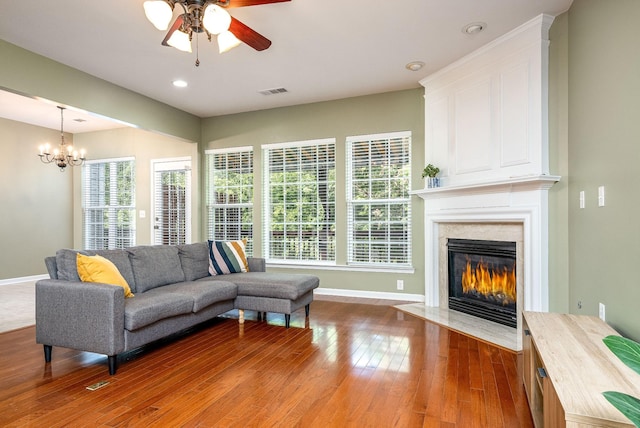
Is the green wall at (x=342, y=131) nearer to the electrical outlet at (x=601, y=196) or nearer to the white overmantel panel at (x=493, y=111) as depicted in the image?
the white overmantel panel at (x=493, y=111)

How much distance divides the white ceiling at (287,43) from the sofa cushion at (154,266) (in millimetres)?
2065

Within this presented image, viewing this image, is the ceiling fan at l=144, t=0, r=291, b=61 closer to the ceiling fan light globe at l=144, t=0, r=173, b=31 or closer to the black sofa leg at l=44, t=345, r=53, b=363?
the ceiling fan light globe at l=144, t=0, r=173, b=31

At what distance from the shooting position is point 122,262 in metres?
3.39

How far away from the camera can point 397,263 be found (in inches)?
196

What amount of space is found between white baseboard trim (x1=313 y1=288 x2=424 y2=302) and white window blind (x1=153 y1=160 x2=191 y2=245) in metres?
2.66

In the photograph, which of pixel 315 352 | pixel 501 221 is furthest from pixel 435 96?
pixel 315 352

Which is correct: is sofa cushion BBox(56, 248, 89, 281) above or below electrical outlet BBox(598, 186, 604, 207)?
below

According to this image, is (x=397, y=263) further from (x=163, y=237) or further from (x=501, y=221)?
(x=163, y=237)

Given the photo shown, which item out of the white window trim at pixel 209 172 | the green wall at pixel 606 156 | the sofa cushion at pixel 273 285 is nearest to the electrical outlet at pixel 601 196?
the green wall at pixel 606 156

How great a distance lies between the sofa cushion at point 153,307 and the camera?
2.67 meters

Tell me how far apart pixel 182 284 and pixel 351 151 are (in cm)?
291

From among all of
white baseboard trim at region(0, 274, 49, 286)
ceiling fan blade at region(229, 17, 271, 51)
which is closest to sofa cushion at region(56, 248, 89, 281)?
ceiling fan blade at region(229, 17, 271, 51)

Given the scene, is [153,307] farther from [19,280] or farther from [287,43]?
[19,280]

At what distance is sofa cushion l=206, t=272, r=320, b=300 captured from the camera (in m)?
3.68
